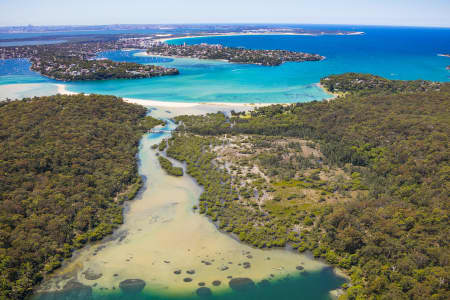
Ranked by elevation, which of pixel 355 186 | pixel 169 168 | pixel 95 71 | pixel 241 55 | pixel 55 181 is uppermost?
pixel 241 55

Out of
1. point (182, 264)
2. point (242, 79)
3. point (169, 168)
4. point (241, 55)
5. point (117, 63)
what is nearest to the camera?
point (182, 264)

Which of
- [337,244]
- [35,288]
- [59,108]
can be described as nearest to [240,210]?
[337,244]

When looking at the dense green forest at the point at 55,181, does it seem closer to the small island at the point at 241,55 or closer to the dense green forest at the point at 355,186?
the dense green forest at the point at 355,186

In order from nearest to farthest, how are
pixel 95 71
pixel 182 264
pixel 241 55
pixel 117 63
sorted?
pixel 182 264, pixel 95 71, pixel 117 63, pixel 241 55

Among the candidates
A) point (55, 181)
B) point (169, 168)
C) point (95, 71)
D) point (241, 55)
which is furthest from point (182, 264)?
point (241, 55)

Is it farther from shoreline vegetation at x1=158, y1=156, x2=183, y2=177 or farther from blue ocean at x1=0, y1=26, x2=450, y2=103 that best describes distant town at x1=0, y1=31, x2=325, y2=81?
shoreline vegetation at x1=158, y1=156, x2=183, y2=177

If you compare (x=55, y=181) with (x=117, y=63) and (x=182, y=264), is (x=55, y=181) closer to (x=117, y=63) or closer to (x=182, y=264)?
(x=182, y=264)
